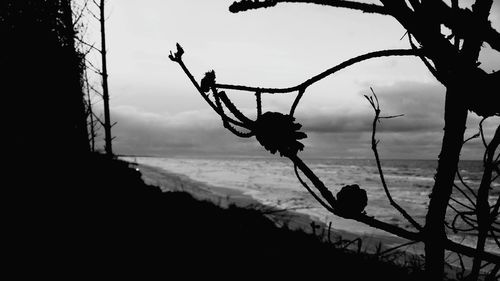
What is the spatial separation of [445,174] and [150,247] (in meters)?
5.40

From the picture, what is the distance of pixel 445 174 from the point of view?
766 mm

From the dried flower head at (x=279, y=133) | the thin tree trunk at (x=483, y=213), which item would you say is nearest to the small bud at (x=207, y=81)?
the dried flower head at (x=279, y=133)

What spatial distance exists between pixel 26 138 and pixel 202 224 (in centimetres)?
803

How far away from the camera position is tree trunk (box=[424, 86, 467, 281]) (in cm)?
73

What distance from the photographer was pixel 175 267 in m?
5.07

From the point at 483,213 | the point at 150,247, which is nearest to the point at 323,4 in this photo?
the point at 483,213

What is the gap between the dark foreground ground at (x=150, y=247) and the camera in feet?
16.0

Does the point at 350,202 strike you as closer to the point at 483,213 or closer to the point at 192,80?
the point at 192,80

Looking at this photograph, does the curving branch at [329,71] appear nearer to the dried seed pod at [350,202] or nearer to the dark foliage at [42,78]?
the dried seed pod at [350,202]

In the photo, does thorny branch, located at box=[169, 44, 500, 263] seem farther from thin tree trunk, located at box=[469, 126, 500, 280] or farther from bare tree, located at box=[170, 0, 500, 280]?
thin tree trunk, located at box=[469, 126, 500, 280]

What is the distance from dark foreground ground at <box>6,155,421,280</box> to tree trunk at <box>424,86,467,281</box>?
3014mm

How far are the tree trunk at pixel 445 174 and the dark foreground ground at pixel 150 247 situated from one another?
3.01 m

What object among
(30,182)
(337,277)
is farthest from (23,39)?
(337,277)

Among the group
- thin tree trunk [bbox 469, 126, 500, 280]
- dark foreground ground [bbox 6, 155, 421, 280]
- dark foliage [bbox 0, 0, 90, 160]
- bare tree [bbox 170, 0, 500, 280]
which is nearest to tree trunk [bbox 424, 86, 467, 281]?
bare tree [bbox 170, 0, 500, 280]
